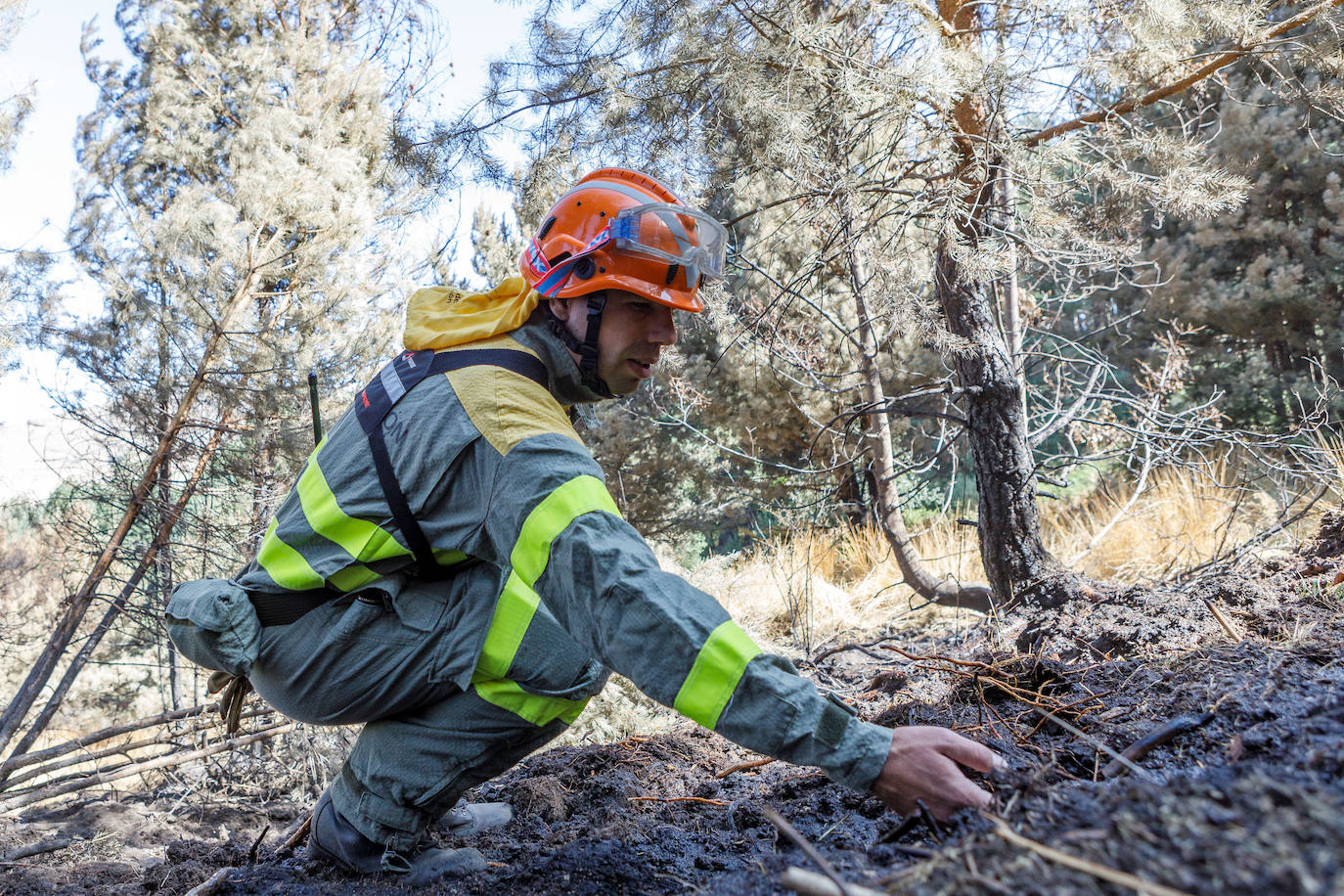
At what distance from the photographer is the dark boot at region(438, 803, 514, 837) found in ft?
8.60

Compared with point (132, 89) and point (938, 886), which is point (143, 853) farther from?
point (132, 89)

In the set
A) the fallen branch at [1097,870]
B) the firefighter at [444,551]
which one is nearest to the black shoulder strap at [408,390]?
the firefighter at [444,551]

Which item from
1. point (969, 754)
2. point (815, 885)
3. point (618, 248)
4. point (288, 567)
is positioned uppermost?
point (618, 248)

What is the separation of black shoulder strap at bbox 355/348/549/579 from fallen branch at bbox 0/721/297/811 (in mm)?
2740

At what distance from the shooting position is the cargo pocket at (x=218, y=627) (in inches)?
85.5

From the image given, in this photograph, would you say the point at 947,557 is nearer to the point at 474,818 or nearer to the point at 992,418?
the point at 992,418

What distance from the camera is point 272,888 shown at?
87.1 inches

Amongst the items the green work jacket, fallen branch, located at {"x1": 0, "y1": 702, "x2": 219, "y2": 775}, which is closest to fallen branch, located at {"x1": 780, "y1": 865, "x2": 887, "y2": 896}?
the green work jacket

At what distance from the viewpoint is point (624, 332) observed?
2387mm

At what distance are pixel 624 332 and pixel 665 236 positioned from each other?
1.05 ft

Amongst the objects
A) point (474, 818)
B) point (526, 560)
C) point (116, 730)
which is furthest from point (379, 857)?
point (116, 730)

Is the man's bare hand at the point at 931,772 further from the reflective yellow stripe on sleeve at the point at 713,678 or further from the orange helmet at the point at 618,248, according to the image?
the orange helmet at the point at 618,248

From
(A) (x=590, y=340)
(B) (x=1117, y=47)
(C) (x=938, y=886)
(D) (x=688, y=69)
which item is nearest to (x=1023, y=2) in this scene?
(B) (x=1117, y=47)

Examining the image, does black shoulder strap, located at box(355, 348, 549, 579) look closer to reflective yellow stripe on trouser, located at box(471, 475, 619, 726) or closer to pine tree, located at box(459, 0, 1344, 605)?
reflective yellow stripe on trouser, located at box(471, 475, 619, 726)
